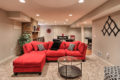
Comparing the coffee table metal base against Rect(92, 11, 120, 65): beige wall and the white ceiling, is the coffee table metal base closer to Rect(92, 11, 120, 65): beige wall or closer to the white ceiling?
Rect(92, 11, 120, 65): beige wall

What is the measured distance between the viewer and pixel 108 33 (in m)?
3.40

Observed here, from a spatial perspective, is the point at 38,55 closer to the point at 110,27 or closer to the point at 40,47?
the point at 40,47

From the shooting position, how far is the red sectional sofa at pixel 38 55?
8.15 feet

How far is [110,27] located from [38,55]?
3.24m

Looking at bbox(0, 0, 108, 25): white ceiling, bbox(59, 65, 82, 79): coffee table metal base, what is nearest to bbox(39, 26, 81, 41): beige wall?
bbox(0, 0, 108, 25): white ceiling

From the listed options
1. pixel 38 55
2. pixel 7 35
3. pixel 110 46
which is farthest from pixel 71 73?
pixel 7 35

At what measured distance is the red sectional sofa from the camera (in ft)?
8.15

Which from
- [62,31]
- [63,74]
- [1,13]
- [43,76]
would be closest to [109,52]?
[63,74]

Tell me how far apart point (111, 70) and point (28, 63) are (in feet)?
7.45

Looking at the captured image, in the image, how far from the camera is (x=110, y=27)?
10.7 ft

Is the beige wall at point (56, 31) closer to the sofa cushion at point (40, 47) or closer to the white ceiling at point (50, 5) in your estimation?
the sofa cushion at point (40, 47)

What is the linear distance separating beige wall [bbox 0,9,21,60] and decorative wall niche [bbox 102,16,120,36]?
16.0 feet

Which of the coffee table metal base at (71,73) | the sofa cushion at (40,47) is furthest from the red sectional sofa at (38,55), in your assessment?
the coffee table metal base at (71,73)

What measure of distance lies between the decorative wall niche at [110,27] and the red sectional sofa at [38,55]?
1169mm
